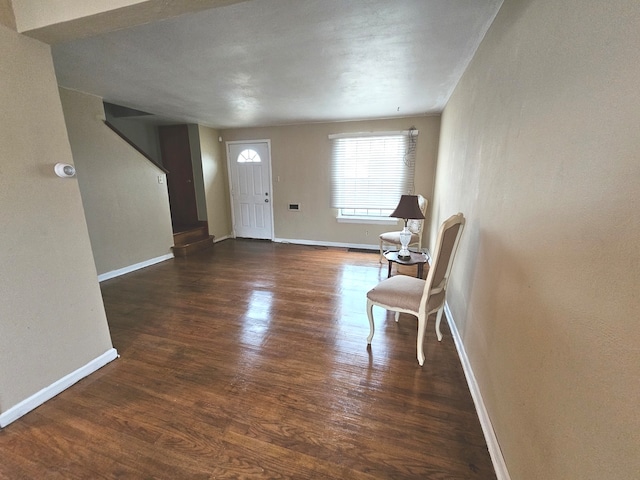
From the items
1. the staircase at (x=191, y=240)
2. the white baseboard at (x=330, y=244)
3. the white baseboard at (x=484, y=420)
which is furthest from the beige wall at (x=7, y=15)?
the white baseboard at (x=330, y=244)

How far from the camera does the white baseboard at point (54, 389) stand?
1.54 m

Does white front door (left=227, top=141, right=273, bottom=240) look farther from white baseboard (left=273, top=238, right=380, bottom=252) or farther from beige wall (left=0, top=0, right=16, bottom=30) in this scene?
beige wall (left=0, top=0, right=16, bottom=30)

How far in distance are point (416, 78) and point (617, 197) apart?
8.52 feet

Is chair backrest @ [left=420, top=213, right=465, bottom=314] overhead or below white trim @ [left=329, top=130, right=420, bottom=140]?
below

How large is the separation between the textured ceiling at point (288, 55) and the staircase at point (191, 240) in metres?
2.20

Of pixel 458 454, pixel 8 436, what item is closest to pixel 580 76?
pixel 458 454

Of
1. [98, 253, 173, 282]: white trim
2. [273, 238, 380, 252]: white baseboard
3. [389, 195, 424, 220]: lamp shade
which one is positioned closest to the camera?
[389, 195, 424, 220]: lamp shade

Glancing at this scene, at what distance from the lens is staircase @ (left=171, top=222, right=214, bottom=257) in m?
4.73

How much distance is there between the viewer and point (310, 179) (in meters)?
5.25

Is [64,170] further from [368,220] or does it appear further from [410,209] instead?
[368,220]

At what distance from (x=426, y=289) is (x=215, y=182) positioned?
5.04 metres

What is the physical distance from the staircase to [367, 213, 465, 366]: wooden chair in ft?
12.8

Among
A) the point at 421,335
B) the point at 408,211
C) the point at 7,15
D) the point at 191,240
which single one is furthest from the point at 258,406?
the point at 191,240

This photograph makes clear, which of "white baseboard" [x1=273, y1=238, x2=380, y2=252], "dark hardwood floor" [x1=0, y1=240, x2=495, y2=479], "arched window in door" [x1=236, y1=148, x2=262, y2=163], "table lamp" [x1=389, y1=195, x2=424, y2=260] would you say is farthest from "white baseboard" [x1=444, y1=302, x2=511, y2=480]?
"arched window in door" [x1=236, y1=148, x2=262, y2=163]
